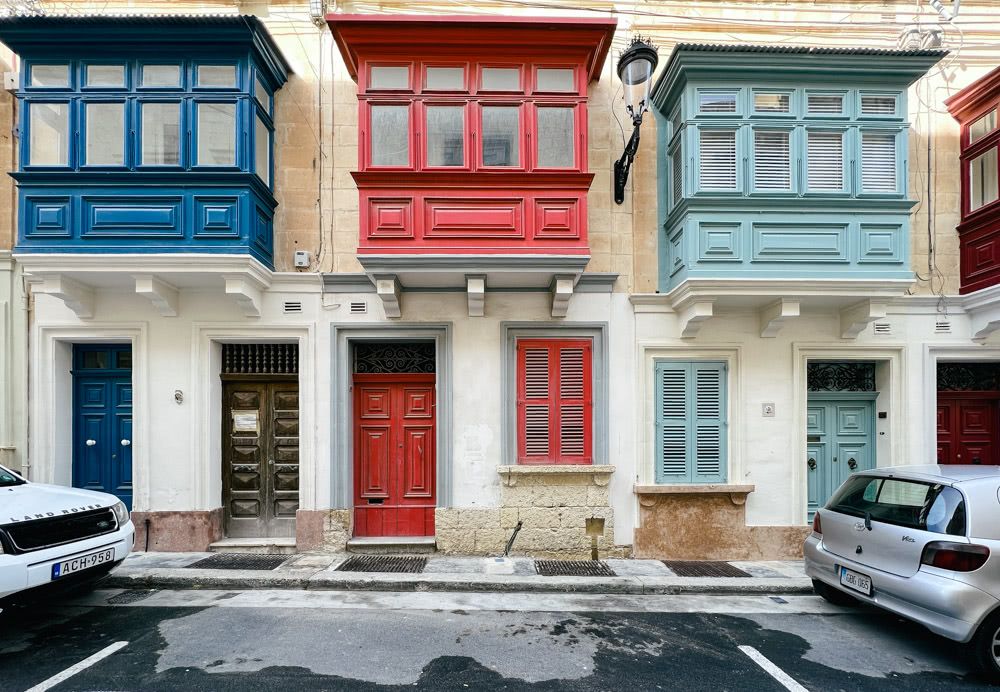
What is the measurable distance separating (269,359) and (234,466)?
1682mm

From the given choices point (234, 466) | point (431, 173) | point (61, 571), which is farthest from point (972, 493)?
point (234, 466)

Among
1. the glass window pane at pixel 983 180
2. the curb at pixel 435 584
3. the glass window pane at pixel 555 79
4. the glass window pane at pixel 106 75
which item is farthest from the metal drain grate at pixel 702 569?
the glass window pane at pixel 106 75

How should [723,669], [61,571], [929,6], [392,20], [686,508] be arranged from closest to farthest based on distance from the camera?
[723,669] < [61,571] < [392,20] < [686,508] < [929,6]

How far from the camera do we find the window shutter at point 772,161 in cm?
719

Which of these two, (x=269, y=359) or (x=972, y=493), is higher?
(x=269, y=359)

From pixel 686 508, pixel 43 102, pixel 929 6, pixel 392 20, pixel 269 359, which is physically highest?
pixel 929 6

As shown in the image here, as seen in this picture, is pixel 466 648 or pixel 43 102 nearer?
pixel 466 648

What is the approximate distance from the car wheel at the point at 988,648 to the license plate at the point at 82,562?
7911mm

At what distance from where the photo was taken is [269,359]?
7.99 meters

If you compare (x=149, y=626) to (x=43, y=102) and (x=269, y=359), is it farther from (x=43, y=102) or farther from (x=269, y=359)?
(x=43, y=102)

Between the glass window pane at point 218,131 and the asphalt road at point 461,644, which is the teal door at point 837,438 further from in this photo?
the glass window pane at point 218,131

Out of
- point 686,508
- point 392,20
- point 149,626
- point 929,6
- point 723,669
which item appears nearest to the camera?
point 723,669

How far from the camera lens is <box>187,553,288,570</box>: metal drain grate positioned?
676cm

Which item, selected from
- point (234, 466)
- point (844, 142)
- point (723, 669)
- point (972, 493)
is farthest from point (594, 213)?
point (234, 466)
